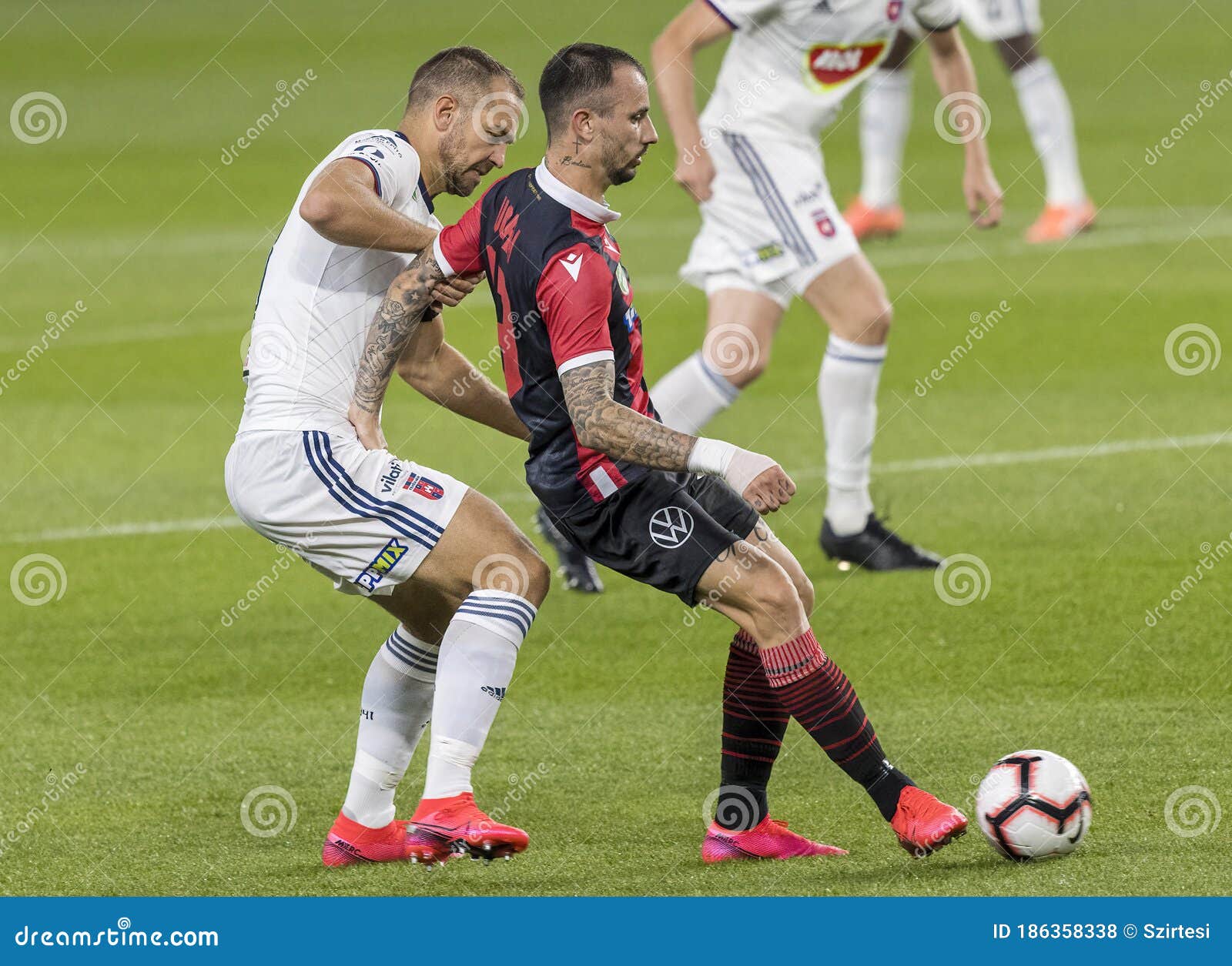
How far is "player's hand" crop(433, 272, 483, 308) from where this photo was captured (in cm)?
516

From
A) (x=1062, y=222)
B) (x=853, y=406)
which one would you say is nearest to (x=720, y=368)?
(x=853, y=406)

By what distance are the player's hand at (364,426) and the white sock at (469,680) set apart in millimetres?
543

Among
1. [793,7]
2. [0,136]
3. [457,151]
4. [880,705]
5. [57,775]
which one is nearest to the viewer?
[457,151]

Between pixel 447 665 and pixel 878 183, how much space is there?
13.4m

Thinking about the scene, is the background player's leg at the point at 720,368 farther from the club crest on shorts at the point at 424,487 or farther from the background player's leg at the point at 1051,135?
the background player's leg at the point at 1051,135

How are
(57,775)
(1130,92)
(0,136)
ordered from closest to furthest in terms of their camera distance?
1. (57,775)
2. (1130,92)
3. (0,136)

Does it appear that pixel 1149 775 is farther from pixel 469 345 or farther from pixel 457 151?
pixel 469 345

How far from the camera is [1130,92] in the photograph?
29.8m

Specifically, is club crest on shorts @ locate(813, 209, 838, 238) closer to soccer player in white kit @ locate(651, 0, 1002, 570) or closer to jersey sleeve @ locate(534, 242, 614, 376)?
soccer player in white kit @ locate(651, 0, 1002, 570)

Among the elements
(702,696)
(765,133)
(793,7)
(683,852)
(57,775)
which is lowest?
(57,775)

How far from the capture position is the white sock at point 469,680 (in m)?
4.98

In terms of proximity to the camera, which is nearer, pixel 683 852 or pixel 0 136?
pixel 683 852

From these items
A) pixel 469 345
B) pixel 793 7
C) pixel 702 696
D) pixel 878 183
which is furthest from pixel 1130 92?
pixel 702 696

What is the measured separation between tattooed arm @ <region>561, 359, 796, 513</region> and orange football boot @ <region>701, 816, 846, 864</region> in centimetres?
110
